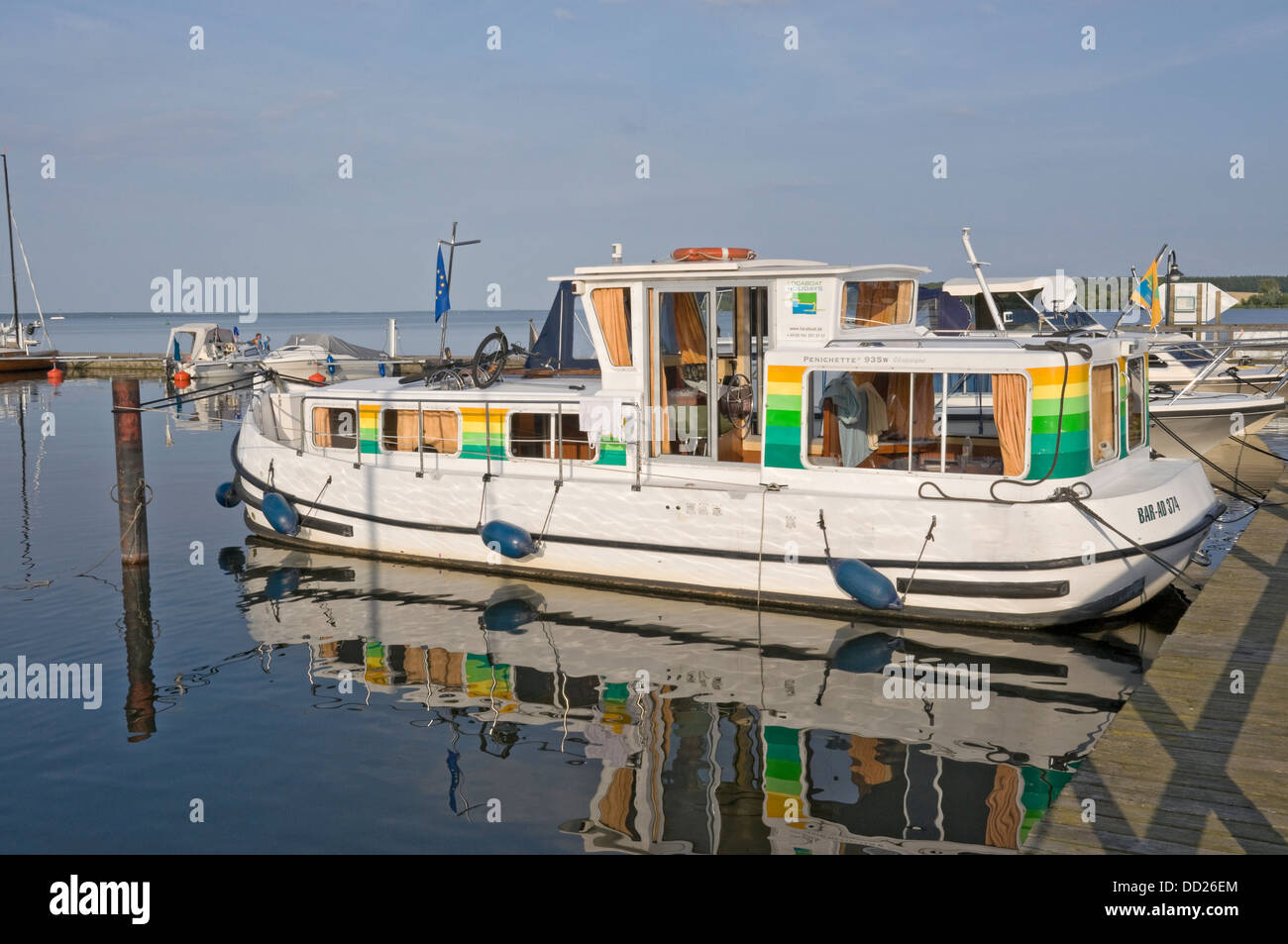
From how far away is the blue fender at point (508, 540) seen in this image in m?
13.5

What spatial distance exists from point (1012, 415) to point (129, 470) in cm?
1099

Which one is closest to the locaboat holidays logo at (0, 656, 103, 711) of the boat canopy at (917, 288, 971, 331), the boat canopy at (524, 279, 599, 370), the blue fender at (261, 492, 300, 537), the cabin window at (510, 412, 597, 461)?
the blue fender at (261, 492, 300, 537)

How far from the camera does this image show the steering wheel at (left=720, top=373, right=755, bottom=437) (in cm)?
1348

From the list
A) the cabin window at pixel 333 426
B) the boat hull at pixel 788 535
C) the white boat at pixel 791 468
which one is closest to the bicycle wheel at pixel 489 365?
the white boat at pixel 791 468

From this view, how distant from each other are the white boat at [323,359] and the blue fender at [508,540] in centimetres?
2955

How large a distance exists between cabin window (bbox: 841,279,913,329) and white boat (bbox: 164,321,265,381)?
38.0 metres

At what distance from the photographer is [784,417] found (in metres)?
12.3

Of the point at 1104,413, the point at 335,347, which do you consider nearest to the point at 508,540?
the point at 1104,413

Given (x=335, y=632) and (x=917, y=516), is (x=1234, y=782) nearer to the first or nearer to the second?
(x=917, y=516)

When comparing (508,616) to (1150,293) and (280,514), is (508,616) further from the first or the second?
(1150,293)

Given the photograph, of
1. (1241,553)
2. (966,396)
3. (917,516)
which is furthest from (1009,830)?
(966,396)

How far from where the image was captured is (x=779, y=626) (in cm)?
1223

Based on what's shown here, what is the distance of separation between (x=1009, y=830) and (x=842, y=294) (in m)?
6.93

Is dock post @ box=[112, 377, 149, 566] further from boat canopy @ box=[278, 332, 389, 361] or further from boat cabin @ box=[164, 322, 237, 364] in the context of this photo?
boat cabin @ box=[164, 322, 237, 364]
